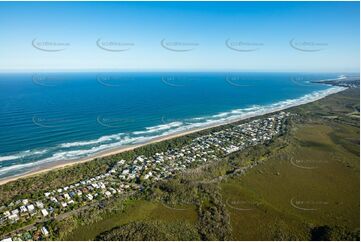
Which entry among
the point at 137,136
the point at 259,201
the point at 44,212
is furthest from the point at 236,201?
the point at 137,136

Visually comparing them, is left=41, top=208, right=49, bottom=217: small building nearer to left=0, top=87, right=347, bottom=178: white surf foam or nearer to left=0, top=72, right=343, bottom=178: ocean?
left=0, top=72, right=343, bottom=178: ocean

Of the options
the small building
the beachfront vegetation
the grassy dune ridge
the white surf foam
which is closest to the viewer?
the beachfront vegetation

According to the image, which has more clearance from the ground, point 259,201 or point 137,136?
point 137,136

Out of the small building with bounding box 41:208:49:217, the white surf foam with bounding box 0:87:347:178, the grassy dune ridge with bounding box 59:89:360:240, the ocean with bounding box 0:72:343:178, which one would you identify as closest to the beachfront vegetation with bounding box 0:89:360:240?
the grassy dune ridge with bounding box 59:89:360:240

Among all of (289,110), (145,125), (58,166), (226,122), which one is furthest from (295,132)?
(58,166)

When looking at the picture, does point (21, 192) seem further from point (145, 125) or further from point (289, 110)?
point (289, 110)

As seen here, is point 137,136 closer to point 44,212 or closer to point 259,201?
point 44,212

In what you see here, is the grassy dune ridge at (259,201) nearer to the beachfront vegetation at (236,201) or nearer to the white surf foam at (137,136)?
the beachfront vegetation at (236,201)

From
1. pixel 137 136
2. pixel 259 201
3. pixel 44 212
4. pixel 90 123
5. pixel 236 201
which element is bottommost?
pixel 259 201

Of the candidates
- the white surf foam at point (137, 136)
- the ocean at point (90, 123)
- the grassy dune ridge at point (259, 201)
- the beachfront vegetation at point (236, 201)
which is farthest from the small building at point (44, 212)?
the white surf foam at point (137, 136)

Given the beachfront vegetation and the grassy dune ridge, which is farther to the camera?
the grassy dune ridge

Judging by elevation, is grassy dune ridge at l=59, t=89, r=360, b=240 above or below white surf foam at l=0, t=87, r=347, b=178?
below
